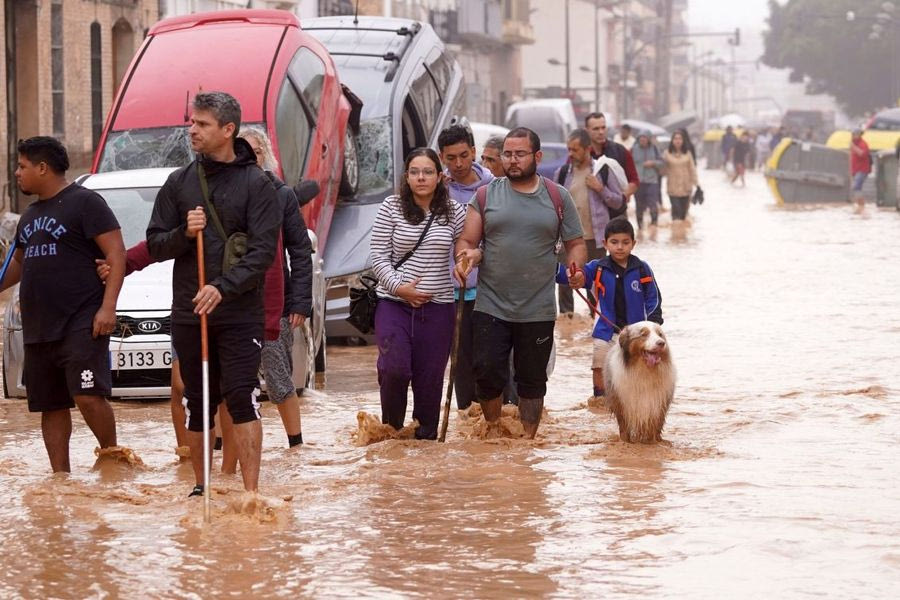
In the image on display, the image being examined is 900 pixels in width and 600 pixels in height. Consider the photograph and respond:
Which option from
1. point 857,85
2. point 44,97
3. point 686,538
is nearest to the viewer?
point 686,538

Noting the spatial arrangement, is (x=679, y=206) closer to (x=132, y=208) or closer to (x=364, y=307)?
(x=132, y=208)

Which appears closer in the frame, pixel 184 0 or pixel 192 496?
pixel 192 496

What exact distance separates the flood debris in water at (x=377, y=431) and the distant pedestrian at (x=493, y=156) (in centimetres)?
190

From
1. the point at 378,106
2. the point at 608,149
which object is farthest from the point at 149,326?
the point at 378,106

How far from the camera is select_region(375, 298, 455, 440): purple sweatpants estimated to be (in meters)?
9.52

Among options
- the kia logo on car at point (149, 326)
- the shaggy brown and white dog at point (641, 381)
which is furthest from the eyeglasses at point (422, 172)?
the kia logo on car at point (149, 326)

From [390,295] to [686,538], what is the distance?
8.08 ft

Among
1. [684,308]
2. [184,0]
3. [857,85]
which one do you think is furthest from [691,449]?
[857,85]

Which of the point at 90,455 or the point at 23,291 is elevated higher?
the point at 23,291

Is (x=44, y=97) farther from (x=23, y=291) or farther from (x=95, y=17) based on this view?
(x=23, y=291)

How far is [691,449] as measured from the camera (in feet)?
32.5

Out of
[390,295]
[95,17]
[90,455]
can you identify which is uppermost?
[95,17]

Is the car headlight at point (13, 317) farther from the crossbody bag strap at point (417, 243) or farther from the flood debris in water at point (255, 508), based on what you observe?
the flood debris in water at point (255, 508)

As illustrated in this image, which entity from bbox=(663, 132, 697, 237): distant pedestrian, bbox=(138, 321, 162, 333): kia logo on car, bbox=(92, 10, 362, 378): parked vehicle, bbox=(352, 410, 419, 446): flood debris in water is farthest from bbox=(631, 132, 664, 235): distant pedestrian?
bbox=(352, 410, 419, 446): flood debris in water
